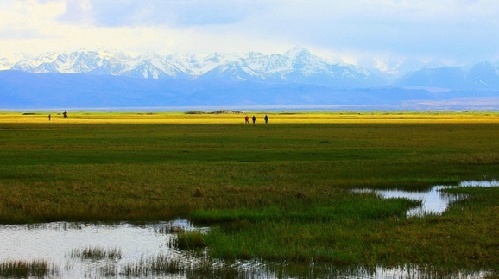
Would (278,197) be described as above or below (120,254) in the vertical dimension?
above

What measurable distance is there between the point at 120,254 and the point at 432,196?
14725 mm

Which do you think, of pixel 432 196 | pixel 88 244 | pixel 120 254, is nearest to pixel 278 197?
pixel 432 196

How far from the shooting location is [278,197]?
28312 mm

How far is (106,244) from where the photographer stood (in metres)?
20.4

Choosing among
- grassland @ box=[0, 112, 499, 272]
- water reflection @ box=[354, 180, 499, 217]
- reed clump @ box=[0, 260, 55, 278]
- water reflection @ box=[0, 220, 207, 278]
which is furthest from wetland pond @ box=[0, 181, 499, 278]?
water reflection @ box=[354, 180, 499, 217]

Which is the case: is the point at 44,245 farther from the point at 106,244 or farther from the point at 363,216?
the point at 363,216

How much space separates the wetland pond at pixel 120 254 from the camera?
17.2m

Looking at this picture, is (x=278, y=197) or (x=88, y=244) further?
(x=278, y=197)

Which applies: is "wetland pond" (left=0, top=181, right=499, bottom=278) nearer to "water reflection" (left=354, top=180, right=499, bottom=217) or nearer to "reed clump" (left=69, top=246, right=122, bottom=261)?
"reed clump" (left=69, top=246, right=122, bottom=261)

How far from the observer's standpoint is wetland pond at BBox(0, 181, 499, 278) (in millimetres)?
17219

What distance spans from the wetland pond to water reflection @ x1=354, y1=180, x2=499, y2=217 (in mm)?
1111

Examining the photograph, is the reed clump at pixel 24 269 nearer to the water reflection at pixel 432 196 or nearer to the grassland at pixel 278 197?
the grassland at pixel 278 197

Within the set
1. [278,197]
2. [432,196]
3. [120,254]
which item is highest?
[278,197]

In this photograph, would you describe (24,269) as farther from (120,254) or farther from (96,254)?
(120,254)
